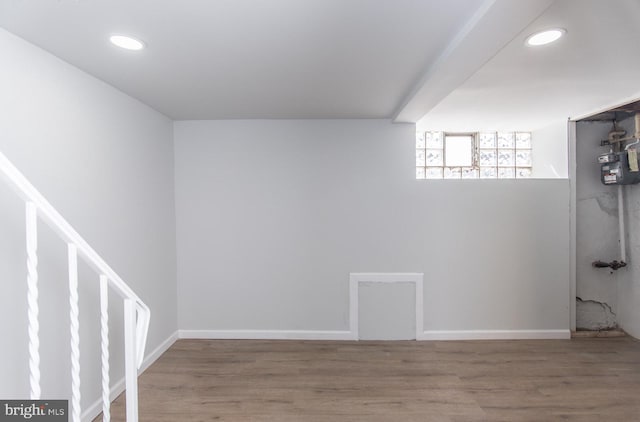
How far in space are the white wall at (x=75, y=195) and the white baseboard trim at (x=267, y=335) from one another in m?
0.38

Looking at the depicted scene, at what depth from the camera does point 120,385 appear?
7.20 ft

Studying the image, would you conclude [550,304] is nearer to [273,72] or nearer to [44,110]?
[273,72]

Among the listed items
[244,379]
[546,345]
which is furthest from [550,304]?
[244,379]

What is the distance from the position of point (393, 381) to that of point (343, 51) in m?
2.18

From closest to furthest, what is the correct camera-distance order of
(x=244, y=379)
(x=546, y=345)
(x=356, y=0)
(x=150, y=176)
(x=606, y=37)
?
(x=356, y=0) < (x=606, y=37) < (x=244, y=379) < (x=150, y=176) < (x=546, y=345)

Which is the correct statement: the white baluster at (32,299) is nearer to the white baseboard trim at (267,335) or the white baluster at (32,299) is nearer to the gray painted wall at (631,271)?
the white baseboard trim at (267,335)

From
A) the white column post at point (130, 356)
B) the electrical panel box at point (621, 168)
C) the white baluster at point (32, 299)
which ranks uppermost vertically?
the electrical panel box at point (621, 168)

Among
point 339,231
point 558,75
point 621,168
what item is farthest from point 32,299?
point 621,168

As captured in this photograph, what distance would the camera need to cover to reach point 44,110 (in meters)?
1.65

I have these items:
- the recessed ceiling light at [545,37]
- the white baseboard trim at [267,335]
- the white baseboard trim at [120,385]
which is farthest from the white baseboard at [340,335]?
the recessed ceiling light at [545,37]

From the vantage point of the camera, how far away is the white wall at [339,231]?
9.84 feet

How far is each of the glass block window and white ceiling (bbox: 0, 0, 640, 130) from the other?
87 centimetres

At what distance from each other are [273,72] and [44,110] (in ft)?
3.95

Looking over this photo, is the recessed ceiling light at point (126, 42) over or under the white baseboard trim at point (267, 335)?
over
